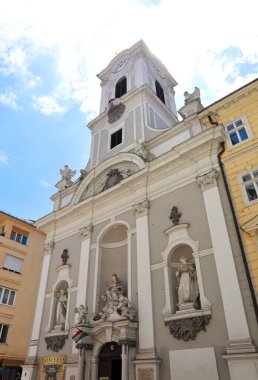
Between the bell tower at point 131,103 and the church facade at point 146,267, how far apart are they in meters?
0.11

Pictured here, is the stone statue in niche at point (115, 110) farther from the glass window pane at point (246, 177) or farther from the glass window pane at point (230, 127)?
the glass window pane at point (246, 177)

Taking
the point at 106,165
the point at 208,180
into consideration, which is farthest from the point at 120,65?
the point at 208,180

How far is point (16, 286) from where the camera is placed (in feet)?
71.8

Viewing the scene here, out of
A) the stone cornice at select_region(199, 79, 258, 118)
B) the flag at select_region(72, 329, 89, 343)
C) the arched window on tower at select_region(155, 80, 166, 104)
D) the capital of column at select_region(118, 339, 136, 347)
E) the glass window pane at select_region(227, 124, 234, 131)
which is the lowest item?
the capital of column at select_region(118, 339, 136, 347)

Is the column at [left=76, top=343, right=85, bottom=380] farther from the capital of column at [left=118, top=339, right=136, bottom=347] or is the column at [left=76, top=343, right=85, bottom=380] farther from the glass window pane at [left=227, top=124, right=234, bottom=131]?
the glass window pane at [left=227, top=124, right=234, bottom=131]

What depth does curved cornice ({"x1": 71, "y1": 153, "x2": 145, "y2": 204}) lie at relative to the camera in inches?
651

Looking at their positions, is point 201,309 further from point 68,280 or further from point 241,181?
point 68,280

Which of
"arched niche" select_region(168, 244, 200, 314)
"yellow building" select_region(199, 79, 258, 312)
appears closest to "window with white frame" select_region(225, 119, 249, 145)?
"yellow building" select_region(199, 79, 258, 312)

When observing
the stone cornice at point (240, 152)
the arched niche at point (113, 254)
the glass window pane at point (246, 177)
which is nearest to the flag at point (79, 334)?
the arched niche at point (113, 254)

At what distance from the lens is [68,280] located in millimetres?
16719

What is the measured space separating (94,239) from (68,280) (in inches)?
104

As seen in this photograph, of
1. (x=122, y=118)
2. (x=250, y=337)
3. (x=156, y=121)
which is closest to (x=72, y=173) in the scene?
(x=122, y=118)

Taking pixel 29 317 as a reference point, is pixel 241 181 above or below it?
above

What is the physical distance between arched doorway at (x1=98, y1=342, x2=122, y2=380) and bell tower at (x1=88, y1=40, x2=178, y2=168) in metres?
10.7
